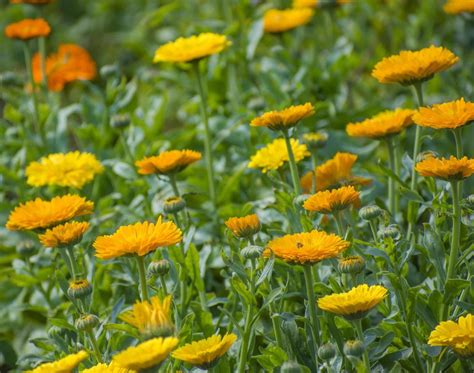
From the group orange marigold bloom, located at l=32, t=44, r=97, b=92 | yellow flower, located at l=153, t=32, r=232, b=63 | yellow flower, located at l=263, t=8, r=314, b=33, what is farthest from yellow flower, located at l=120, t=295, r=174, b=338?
orange marigold bloom, located at l=32, t=44, r=97, b=92

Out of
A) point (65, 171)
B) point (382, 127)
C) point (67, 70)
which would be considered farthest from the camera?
point (67, 70)

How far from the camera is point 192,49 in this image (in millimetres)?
2488

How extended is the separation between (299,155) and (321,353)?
0.69 meters

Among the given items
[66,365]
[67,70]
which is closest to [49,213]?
[66,365]

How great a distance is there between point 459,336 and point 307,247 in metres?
0.31

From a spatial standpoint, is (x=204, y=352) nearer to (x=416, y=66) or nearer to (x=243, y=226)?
(x=243, y=226)

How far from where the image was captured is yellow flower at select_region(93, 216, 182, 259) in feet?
5.16

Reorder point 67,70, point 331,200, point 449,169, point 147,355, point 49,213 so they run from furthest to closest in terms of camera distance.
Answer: point 67,70
point 49,213
point 331,200
point 449,169
point 147,355

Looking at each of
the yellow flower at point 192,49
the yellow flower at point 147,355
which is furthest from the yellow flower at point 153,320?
the yellow flower at point 192,49

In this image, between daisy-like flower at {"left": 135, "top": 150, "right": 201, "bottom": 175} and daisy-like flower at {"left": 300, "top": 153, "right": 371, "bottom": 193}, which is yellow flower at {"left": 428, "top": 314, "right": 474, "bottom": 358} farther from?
daisy-like flower at {"left": 135, "top": 150, "right": 201, "bottom": 175}

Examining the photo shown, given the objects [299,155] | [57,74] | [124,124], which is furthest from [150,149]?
[299,155]

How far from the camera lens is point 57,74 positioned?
143 inches

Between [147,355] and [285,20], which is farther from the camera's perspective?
[285,20]

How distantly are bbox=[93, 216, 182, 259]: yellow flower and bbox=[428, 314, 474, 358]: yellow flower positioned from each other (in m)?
0.49
